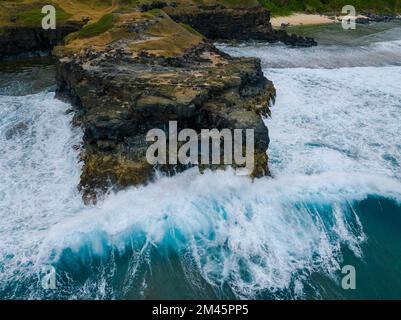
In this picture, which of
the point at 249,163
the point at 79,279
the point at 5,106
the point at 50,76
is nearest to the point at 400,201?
the point at 249,163

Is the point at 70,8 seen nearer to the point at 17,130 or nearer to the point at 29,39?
the point at 29,39

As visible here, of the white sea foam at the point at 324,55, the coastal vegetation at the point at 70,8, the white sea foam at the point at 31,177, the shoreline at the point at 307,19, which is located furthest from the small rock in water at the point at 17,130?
the shoreline at the point at 307,19

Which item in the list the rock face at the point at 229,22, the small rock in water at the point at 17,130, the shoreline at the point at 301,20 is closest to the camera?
the small rock in water at the point at 17,130

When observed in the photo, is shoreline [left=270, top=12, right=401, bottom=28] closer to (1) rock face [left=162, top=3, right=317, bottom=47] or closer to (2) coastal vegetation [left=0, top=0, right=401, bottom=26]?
(1) rock face [left=162, top=3, right=317, bottom=47]

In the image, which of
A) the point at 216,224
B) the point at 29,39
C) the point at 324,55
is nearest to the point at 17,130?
the point at 216,224

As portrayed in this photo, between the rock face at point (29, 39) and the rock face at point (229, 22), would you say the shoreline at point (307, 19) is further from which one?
the rock face at point (29, 39)

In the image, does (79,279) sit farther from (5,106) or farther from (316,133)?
(5,106)
